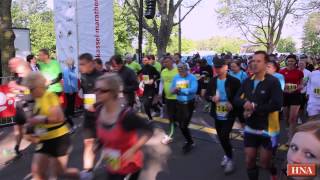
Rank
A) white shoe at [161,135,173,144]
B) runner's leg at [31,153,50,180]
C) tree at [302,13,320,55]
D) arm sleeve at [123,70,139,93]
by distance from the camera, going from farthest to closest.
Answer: tree at [302,13,320,55] → white shoe at [161,135,173,144] → arm sleeve at [123,70,139,93] → runner's leg at [31,153,50,180]

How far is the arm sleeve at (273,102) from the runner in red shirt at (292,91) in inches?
126

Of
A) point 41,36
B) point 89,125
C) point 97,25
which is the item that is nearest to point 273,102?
point 89,125

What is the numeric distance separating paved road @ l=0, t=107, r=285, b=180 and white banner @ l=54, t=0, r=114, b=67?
159 inches

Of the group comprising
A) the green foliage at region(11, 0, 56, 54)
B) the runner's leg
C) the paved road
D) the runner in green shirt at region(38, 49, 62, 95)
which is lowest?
the paved road

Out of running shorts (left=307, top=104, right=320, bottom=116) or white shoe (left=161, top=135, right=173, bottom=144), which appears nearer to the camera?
running shorts (left=307, top=104, right=320, bottom=116)

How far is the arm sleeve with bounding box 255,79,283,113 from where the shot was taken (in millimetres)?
4578

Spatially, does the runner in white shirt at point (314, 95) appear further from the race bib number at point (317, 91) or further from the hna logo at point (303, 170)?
the hna logo at point (303, 170)

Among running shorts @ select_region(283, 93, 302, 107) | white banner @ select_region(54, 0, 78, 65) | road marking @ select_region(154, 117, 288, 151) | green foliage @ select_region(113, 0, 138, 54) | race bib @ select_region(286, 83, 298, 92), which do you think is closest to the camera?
road marking @ select_region(154, 117, 288, 151)

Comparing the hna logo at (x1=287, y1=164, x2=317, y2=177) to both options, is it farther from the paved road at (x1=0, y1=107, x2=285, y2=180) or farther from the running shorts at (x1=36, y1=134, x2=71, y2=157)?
the paved road at (x1=0, y1=107, x2=285, y2=180)

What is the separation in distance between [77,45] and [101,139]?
867 centimetres

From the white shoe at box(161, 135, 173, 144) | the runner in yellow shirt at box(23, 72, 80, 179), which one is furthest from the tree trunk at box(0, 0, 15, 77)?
the runner in yellow shirt at box(23, 72, 80, 179)

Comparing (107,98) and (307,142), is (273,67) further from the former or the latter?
(307,142)

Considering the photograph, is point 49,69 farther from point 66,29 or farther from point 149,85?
point 66,29

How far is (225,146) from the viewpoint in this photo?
610cm
